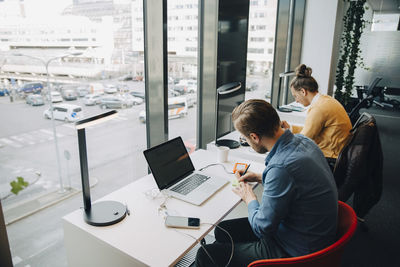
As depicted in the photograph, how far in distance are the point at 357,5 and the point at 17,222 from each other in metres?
6.17

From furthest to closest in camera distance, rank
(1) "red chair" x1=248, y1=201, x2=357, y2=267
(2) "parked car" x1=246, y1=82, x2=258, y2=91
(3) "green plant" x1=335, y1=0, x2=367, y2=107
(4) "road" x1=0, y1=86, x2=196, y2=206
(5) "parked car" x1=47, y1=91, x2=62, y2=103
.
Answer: (3) "green plant" x1=335, y1=0, x2=367, y2=107 < (2) "parked car" x1=246, y1=82, x2=258, y2=91 < (5) "parked car" x1=47, y1=91, x2=62, y2=103 < (4) "road" x1=0, y1=86, x2=196, y2=206 < (1) "red chair" x1=248, y1=201, x2=357, y2=267

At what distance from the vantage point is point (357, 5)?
17.6ft

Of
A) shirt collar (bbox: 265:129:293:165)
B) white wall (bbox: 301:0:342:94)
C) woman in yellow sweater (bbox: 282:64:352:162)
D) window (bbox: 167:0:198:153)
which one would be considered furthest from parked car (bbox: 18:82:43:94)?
white wall (bbox: 301:0:342:94)

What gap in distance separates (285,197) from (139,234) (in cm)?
71

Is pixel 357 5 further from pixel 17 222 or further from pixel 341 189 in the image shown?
pixel 17 222

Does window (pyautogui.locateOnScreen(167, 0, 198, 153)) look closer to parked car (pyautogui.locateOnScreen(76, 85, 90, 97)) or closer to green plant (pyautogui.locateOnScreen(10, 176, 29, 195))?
parked car (pyautogui.locateOnScreen(76, 85, 90, 97))

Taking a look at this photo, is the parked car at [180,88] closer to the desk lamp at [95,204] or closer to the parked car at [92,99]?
the parked car at [92,99]

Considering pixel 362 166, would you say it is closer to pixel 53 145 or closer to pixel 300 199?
pixel 300 199

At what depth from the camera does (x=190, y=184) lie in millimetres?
1873

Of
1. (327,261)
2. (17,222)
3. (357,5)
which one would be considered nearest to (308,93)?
(327,261)

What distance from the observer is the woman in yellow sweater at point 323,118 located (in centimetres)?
246

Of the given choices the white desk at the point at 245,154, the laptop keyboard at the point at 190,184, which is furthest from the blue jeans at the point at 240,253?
the white desk at the point at 245,154

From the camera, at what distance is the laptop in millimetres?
1750

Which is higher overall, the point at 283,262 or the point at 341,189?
the point at 283,262
